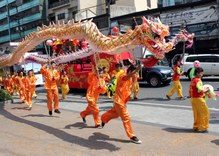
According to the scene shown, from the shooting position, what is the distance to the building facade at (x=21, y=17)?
4734 cm

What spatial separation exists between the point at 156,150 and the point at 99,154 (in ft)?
3.35

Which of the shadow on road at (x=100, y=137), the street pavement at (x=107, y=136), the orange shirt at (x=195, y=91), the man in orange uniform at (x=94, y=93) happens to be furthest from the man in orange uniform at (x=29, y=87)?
the orange shirt at (x=195, y=91)

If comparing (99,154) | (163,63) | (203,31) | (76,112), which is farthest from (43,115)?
(203,31)

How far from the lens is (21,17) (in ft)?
170

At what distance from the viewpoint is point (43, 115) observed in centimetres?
937

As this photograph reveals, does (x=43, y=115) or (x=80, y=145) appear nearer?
(x=80, y=145)

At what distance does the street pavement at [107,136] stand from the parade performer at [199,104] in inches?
8.4

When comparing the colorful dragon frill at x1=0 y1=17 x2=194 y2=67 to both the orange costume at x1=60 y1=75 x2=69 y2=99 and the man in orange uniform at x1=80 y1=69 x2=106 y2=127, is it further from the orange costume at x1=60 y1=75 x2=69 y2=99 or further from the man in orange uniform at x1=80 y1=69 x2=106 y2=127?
the orange costume at x1=60 y1=75 x2=69 y2=99

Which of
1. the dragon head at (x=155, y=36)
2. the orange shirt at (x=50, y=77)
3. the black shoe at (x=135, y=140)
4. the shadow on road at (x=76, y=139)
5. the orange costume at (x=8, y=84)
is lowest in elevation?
the shadow on road at (x=76, y=139)

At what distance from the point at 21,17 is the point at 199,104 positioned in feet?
164

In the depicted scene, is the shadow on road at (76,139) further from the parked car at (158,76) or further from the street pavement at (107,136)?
the parked car at (158,76)

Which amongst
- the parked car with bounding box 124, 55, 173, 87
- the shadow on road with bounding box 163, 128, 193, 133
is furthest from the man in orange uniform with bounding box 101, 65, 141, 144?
the parked car with bounding box 124, 55, 173, 87

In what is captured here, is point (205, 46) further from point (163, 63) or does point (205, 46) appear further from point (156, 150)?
point (156, 150)

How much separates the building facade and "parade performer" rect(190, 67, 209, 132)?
39.1 meters
